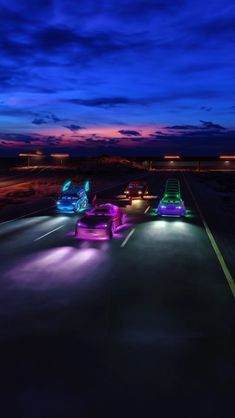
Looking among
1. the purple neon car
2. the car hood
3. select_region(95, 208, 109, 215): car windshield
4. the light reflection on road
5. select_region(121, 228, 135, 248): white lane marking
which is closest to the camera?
the light reflection on road

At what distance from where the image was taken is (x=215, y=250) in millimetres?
17094

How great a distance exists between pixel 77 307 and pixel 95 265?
4.20m

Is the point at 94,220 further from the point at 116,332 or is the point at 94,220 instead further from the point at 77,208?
the point at 77,208

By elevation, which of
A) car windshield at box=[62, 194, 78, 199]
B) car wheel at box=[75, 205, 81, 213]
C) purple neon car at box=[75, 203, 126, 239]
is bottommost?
car wheel at box=[75, 205, 81, 213]

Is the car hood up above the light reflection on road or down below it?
above

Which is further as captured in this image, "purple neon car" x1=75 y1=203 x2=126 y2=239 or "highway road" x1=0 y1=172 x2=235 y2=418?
"purple neon car" x1=75 y1=203 x2=126 y2=239

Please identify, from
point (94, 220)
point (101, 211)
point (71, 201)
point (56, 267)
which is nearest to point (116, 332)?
point (56, 267)

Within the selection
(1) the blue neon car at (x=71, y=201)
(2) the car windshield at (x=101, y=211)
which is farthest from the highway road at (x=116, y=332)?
(1) the blue neon car at (x=71, y=201)

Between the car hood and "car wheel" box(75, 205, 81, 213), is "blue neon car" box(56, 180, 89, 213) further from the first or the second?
the car hood

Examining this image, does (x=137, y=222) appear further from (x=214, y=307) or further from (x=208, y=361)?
(x=208, y=361)

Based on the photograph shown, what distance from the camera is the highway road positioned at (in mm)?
6195

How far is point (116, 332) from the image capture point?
340 inches

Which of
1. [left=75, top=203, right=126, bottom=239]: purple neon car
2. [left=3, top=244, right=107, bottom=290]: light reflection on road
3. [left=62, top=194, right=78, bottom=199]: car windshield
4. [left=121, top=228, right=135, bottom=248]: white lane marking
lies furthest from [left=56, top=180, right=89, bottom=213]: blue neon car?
[left=3, top=244, right=107, bottom=290]: light reflection on road

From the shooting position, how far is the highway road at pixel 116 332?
6195 mm
